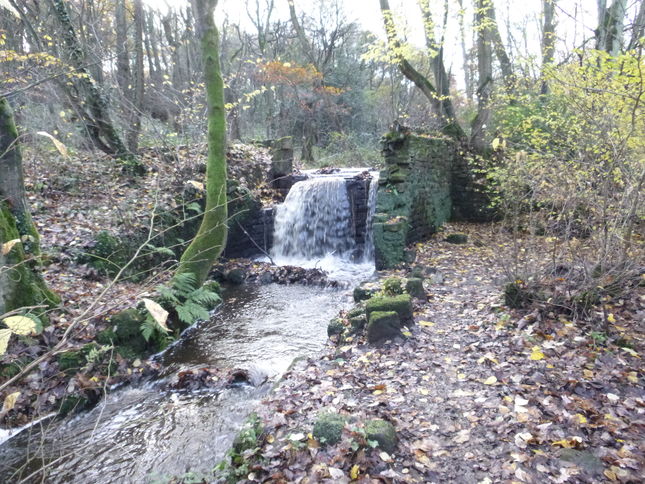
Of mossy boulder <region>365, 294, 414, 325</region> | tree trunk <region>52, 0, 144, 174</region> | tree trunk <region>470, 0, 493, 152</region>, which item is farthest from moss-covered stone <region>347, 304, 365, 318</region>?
tree trunk <region>470, 0, 493, 152</region>

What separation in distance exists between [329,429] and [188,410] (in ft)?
5.90

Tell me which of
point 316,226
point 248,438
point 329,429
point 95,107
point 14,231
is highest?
point 95,107

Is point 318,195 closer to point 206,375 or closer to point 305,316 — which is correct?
point 305,316

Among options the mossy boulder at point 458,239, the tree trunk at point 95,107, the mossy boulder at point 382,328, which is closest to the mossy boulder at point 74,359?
the mossy boulder at point 382,328

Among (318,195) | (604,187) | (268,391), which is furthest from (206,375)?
(318,195)

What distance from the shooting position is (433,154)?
9.55m

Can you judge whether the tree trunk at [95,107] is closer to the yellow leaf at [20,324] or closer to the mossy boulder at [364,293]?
the mossy boulder at [364,293]

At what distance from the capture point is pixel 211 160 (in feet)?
21.5

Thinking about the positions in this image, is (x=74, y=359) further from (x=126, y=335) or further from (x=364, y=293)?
(x=364, y=293)

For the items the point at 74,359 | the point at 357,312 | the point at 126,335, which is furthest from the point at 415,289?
the point at 74,359

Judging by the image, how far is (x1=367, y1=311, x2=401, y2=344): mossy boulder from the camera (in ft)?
14.8

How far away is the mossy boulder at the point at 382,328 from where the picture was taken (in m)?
4.52

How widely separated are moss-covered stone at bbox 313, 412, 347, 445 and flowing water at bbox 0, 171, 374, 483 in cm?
94

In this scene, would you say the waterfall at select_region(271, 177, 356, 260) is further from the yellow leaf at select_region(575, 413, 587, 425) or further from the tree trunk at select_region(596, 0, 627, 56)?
the yellow leaf at select_region(575, 413, 587, 425)
